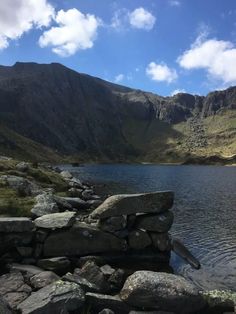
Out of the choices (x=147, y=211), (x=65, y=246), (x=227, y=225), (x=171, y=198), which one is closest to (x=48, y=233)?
(x=65, y=246)

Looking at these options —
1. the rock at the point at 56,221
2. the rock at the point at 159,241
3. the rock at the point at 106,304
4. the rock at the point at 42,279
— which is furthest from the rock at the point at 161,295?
the rock at the point at 159,241

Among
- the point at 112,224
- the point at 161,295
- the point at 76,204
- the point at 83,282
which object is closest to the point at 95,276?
the point at 83,282

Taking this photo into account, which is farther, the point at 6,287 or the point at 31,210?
the point at 31,210

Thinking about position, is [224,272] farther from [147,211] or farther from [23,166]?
[23,166]

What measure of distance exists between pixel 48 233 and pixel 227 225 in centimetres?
3035

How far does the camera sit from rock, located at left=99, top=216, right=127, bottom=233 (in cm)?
2917

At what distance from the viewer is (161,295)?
19.6 metres

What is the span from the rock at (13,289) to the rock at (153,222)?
34.6ft

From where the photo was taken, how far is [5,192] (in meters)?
40.8

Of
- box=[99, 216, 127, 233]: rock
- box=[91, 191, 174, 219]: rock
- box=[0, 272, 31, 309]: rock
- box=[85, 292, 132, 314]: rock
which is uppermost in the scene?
box=[91, 191, 174, 219]: rock

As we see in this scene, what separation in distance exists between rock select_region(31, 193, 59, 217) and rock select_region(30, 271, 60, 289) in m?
10.1

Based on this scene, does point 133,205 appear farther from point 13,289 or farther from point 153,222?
point 13,289

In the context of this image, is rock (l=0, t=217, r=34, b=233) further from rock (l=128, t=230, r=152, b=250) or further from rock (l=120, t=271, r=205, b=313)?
rock (l=120, t=271, r=205, b=313)

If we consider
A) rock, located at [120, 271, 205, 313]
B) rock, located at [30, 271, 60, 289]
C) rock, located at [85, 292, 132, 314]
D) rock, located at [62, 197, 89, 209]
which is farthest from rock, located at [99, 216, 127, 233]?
rock, located at [62, 197, 89, 209]
